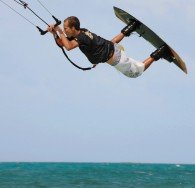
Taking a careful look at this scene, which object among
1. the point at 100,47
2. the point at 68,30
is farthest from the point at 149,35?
the point at 68,30

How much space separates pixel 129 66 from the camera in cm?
1045

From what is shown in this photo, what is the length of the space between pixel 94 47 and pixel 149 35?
2.50 m

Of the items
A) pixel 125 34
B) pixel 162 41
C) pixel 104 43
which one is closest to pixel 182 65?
pixel 162 41

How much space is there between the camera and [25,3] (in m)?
9.23

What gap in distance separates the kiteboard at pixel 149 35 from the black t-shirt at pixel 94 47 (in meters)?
1.61

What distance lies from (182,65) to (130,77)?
5.39ft

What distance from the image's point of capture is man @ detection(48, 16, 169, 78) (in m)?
9.45

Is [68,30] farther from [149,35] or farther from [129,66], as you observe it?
[149,35]

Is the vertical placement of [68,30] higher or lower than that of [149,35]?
lower

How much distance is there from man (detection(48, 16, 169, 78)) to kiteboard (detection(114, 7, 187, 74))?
0.33 metres
